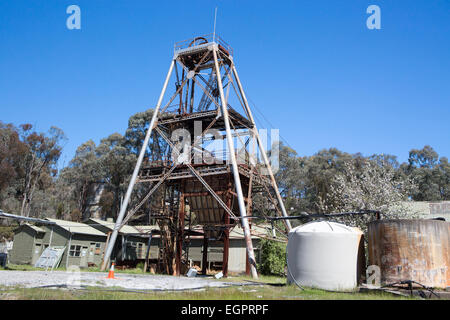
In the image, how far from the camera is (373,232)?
13938 millimetres

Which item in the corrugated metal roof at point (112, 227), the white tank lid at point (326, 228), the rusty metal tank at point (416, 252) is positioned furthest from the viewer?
the corrugated metal roof at point (112, 227)

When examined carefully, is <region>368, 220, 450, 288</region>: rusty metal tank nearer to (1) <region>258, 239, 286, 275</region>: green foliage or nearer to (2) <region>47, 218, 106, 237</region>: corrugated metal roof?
(1) <region>258, 239, 286, 275</region>: green foliage

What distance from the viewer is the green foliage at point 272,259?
27047 millimetres

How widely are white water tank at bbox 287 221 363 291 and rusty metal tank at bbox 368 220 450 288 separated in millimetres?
1280

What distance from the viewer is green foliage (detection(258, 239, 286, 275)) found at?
88.7 feet

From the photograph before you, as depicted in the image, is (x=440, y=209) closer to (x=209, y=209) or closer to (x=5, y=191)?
(x=209, y=209)

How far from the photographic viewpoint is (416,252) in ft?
41.3

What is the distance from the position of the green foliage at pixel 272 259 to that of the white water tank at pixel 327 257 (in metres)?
12.4

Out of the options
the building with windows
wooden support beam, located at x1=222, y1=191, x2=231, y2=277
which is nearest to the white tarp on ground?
the building with windows

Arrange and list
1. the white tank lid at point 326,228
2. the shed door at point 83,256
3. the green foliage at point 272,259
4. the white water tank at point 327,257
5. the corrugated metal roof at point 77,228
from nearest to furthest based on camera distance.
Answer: the white water tank at point 327,257 → the white tank lid at point 326,228 → the green foliage at point 272,259 → the corrugated metal roof at point 77,228 → the shed door at point 83,256

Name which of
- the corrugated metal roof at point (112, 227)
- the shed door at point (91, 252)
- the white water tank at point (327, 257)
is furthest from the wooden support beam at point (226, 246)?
the shed door at point (91, 252)

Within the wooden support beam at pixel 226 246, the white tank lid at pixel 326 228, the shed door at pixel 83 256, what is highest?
the white tank lid at pixel 326 228

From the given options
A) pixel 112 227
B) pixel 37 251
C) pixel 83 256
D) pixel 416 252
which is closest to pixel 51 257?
pixel 83 256

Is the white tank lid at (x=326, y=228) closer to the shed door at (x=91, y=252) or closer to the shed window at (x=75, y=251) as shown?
the shed window at (x=75, y=251)
